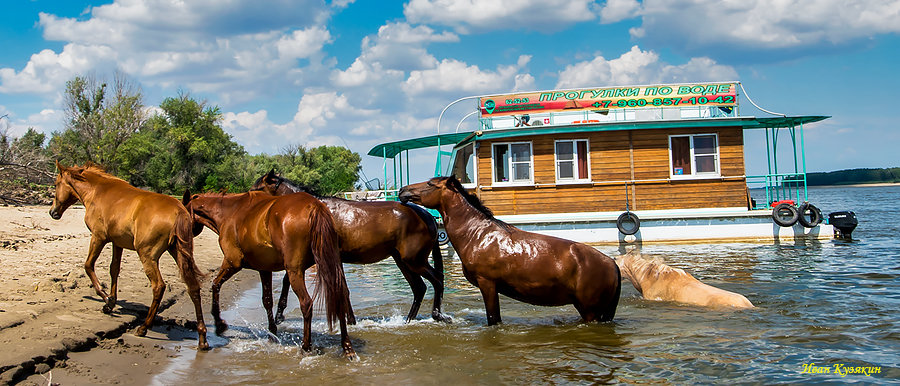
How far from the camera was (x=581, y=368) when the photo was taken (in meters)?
5.74

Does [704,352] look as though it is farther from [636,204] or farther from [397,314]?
[636,204]

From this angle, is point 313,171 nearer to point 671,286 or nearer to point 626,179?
point 626,179

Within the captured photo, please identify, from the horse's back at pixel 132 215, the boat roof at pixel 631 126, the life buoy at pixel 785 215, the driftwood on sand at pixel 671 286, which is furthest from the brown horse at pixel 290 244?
the life buoy at pixel 785 215

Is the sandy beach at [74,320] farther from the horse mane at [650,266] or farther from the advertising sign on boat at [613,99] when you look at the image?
the advertising sign on boat at [613,99]

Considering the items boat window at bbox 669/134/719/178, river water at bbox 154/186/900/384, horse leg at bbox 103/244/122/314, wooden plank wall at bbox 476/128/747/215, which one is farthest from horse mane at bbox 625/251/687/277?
boat window at bbox 669/134/719/178

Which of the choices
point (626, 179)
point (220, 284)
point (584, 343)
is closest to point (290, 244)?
point (220, 284)

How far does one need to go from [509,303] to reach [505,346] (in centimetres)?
294

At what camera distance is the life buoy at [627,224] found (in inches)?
690

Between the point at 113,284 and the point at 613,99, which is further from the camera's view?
the point at 613,99

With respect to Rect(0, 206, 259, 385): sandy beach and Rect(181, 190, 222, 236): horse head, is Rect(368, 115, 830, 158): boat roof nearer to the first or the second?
Rect(0, 206, 259, 385): sandy beach

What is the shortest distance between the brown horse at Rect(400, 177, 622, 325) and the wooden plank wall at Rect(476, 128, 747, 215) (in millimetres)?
11205

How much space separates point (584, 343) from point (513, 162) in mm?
12345

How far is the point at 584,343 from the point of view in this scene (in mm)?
6629

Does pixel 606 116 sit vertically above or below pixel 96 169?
above
